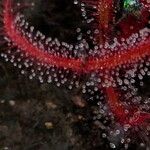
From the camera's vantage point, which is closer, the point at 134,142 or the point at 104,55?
the point at 104,55

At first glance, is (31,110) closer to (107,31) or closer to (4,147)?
(4,147)

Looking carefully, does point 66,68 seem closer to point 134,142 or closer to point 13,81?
point 13,81

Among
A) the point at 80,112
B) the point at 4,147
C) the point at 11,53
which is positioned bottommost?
the point at 4,147

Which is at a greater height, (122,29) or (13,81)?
(122,29)

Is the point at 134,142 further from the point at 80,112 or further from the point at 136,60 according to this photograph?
the point at 136,60

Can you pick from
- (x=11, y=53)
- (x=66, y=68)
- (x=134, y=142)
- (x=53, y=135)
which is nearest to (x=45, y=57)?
(x=66, y=68)

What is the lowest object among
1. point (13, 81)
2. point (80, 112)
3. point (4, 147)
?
point (4, 147)

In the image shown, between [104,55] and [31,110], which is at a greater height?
[104,55]

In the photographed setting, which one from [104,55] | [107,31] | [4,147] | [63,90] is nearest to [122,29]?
[107,31]

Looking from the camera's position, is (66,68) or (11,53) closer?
(66,68)
